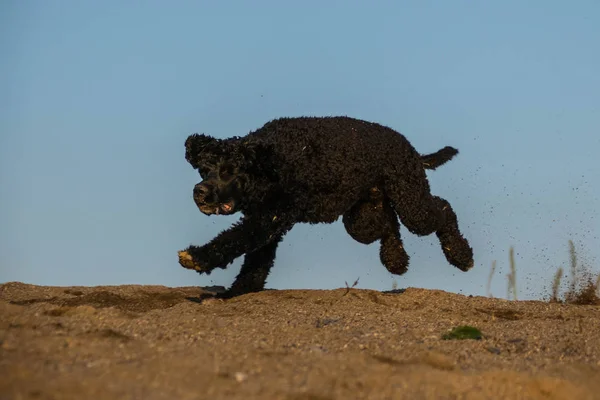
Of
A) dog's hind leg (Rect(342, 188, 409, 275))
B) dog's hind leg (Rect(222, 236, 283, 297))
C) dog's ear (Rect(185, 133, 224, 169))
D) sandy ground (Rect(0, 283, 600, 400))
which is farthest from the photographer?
dog's hind leg (Rect(342, 188, 409, 275))

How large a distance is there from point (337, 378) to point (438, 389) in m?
0.47

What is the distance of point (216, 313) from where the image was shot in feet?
23.3

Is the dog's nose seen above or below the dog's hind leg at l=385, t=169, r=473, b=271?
below

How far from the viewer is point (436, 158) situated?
993 cm

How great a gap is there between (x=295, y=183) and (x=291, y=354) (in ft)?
12.4

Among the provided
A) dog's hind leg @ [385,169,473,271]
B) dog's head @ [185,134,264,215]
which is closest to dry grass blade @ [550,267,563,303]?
dog's hind leg @ [385,169,473,271]

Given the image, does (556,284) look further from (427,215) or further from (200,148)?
(200,148)

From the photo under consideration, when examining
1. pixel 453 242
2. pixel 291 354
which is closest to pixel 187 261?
pixel 291 354

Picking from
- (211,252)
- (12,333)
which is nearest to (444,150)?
(211,252)

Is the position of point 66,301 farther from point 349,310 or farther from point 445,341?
point 445,341

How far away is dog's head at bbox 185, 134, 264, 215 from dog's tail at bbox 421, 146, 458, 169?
9.34ft

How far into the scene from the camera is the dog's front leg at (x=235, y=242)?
736cm

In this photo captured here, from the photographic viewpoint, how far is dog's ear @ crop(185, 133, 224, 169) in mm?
7867

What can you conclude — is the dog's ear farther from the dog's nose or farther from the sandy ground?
the sandy ground
